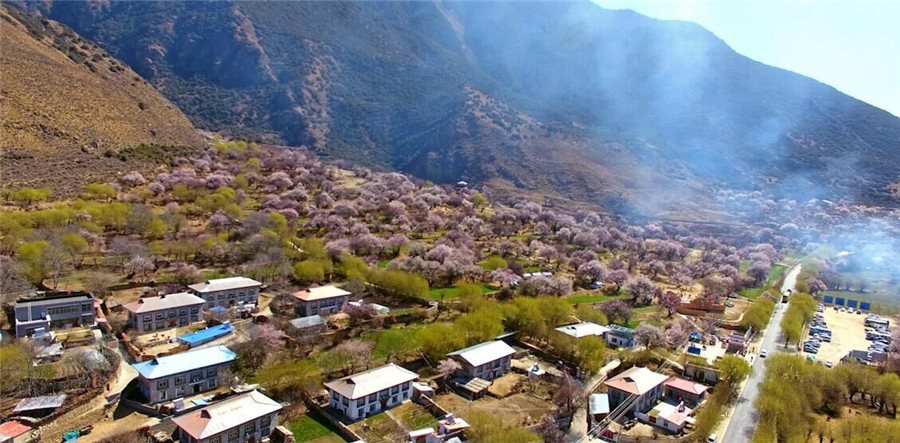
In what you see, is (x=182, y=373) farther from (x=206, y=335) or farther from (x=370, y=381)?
(x=370, y=381)

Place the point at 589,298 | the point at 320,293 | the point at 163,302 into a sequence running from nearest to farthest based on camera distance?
the point at 163,302 → the point at 320,293 → the point at 589,298

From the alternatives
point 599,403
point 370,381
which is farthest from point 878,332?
point 370,381

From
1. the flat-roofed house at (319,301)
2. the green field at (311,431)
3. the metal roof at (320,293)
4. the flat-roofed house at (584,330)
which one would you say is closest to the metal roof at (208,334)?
the flat-roofed house at (319,301)

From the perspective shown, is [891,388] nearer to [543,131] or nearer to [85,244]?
[85,244]

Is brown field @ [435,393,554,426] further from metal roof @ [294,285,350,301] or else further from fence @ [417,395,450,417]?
metal roof @ [294,285,350,301]

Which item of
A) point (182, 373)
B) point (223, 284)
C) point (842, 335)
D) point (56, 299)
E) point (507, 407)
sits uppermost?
point (56, 299)

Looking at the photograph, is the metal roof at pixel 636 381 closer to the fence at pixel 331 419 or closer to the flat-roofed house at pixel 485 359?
the flat-roofed house at pixel 485 359

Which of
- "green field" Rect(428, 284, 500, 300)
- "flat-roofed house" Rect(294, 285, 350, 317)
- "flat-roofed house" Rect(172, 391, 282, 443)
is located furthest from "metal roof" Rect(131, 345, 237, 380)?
"green field" Rect(428, 284, 500, 300)
